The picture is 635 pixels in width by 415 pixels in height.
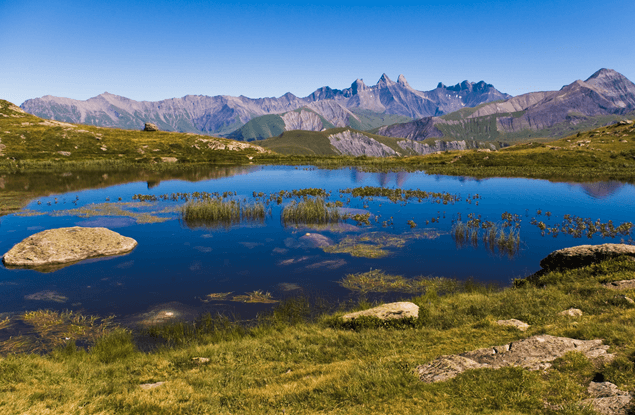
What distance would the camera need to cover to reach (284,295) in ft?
68.3

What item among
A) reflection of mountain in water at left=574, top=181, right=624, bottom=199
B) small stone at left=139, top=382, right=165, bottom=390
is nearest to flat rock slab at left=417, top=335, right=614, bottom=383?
small stone at left=139, top=382, right=165, bottom=390

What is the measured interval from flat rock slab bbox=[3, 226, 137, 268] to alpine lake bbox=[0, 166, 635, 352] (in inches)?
37.2

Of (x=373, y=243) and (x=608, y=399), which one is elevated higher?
(x=608, y=399)

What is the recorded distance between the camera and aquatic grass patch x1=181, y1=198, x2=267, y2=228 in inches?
1592

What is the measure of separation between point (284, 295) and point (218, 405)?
11079 mm

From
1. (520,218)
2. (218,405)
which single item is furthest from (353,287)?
(520,218)

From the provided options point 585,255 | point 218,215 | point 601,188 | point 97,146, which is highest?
point 97,146

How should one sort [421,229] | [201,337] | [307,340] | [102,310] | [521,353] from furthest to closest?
[421,229] → [102,310] → [201,337] → [307,340] → [521,353]

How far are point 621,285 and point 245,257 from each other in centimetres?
2492

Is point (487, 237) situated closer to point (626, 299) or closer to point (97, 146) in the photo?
point (626, 299)

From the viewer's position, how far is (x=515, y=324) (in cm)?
1382

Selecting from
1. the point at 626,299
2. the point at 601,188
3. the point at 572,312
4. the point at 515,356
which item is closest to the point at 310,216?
the point at 572,312

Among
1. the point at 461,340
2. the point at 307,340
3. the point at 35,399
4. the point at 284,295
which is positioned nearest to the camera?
the point at 35,399

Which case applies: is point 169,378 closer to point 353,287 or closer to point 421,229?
point 353,287
